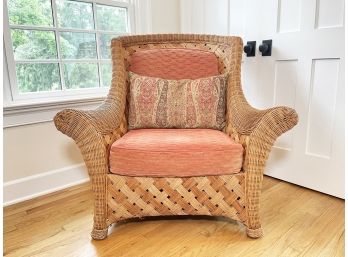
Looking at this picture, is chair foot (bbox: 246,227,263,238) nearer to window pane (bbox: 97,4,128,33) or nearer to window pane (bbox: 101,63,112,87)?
window pane (bbox: 101,63,112,87)

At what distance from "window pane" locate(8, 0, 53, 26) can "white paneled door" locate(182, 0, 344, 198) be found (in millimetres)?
1182

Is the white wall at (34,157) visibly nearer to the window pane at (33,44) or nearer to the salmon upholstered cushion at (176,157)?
the window pane at (33,44)

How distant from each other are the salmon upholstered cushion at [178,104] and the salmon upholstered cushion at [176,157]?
250 millimetres

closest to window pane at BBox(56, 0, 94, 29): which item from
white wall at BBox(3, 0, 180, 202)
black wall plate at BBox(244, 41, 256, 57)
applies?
white wall at BBox(3, 0, 180, 202)

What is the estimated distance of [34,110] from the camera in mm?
1519

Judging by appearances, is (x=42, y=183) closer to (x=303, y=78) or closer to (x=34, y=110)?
(x=34, y=110)

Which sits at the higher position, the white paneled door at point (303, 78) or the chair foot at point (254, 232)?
the white paneled door at point (303, 78)

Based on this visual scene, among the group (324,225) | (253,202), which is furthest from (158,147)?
(324,225)

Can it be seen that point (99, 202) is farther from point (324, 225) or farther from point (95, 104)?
point (324, 225)

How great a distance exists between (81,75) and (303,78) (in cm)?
139

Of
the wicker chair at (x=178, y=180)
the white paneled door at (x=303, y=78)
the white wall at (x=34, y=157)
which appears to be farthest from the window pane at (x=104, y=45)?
the white paneled door at (x=303, y=78)

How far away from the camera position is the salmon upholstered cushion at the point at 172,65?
1516 mm

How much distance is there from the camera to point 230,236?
1.20 m

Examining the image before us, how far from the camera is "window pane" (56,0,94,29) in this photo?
5.44 ft
